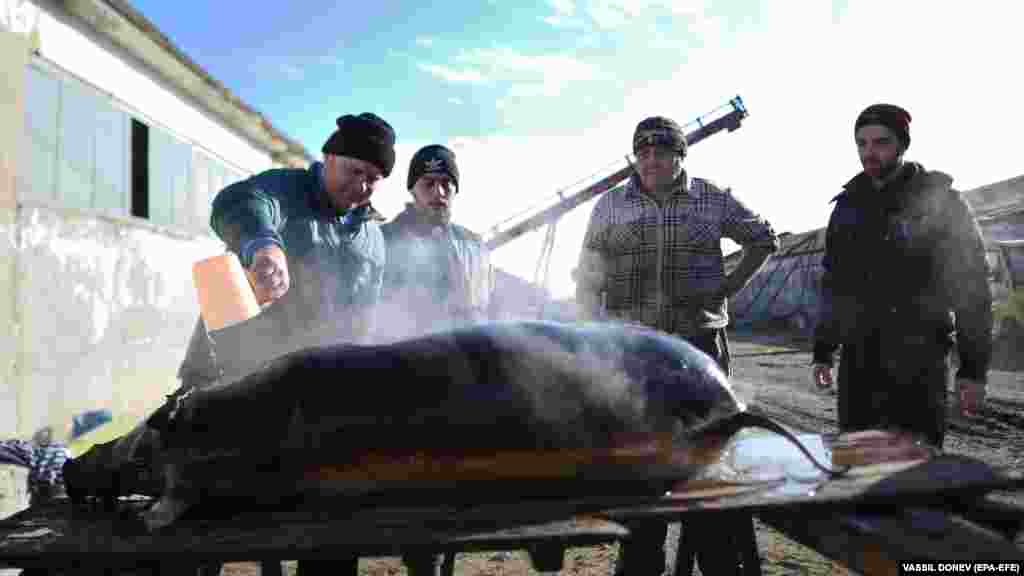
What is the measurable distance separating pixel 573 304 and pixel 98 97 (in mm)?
5460

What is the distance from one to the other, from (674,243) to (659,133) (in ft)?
1.95

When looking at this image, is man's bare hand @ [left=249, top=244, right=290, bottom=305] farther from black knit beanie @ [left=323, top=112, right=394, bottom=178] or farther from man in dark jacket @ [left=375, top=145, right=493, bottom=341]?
man in dark jacket @ [left=375, top=145, right=493, bottom=341]

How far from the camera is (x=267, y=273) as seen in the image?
233cm

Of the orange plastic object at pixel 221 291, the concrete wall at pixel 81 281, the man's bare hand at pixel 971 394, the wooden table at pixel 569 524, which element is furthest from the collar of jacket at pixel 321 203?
the concrete wall at pixel 81 281

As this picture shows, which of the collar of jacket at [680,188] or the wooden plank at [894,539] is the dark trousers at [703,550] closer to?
the wooden plank at [894,539]

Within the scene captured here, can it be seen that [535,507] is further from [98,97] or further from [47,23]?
[98,97]

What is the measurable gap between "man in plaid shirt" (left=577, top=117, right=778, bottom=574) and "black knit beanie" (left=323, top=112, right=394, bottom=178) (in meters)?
1.34

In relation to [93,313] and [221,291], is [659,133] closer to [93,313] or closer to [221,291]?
[221,291]

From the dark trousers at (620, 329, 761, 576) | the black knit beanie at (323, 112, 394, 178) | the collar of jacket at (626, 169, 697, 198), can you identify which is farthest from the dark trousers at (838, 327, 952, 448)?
the black knit beanie at (323, 112, 394, 178)

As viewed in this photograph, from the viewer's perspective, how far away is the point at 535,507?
5.24ft

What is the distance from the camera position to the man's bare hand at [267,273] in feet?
7.66

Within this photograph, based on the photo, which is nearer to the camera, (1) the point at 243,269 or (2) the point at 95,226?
(1) the point at 243,269

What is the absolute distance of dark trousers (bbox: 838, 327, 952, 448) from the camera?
10.3 ft

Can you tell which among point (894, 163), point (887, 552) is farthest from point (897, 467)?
point (894, 163)
